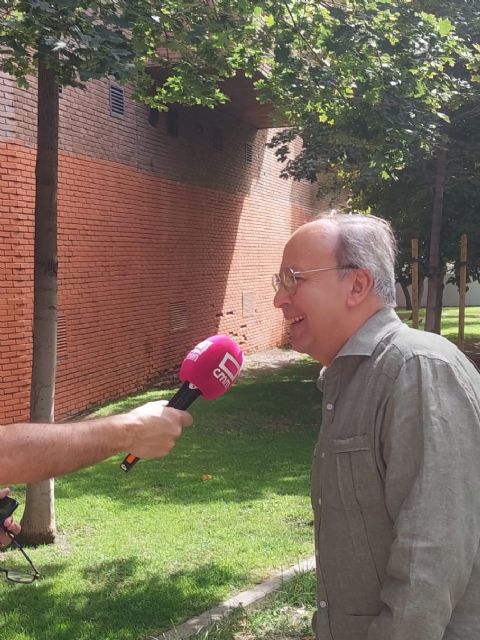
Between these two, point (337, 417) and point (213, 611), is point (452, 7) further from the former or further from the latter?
point (337, 417)

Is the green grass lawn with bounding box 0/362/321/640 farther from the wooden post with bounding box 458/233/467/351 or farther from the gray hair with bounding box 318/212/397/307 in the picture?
the wooden post with bounding box 458/233/467/351

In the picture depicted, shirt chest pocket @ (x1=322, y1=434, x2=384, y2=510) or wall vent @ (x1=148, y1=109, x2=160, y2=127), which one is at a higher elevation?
wall vent @ (x1=148, y1=109, x2=160, y2=127)

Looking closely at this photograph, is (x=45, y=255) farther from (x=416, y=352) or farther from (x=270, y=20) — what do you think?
(x=416, y=352)

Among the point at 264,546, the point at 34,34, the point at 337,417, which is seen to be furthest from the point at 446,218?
the point at 337,417

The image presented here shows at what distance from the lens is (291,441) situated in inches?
402

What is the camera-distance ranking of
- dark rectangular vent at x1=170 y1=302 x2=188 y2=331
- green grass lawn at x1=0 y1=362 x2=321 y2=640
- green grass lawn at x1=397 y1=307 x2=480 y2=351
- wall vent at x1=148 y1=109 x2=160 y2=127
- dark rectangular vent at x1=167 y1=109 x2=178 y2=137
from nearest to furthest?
green grass lawn at x1=0 y1=362 x2=321 y2=640, wall vent at x1=148 y1=109 x2=160 y2=127, dark rectangular vent at x1=167 y1=109 x2=178 y2=137, dark rectangular vent at x1=170 y1=302 x2=188 y2=331, green grass lawn at x1=397 y1=307 x2=480 y2=351

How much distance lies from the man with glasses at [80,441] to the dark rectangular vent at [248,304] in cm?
1654

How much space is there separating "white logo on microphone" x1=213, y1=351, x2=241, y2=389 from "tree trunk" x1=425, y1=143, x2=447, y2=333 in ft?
35.7

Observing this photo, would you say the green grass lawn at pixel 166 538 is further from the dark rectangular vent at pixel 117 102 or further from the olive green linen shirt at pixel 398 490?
the dark rectangular vent at pixel 117 102

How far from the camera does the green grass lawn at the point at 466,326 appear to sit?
22.1 meters

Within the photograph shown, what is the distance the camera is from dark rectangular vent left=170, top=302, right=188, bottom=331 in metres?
14.7

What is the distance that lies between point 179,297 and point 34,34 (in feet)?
35.3

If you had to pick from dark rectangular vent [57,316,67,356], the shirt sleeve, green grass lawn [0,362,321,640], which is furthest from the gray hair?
dark rectangular vent [57,316,67,356]

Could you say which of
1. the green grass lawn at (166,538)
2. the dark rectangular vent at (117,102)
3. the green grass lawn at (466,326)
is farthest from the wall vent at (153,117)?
the green grass lawn at (466,326)
